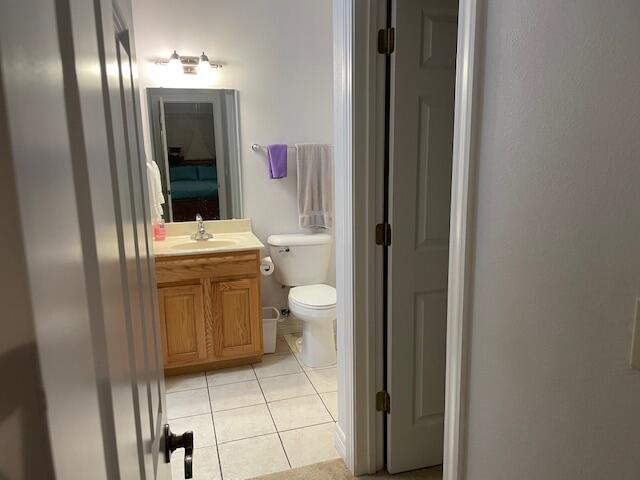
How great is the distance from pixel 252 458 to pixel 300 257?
1.50 meters

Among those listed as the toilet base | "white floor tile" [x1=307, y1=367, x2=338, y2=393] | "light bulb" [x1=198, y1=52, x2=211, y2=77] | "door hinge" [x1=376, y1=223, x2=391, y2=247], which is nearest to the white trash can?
the toilet base

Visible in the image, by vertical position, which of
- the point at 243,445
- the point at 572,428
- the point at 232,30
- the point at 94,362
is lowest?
the point at 243,445

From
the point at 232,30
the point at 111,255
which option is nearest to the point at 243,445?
the point at 111,255

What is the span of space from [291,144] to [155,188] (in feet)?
3.43

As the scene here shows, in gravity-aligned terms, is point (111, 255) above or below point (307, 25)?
below

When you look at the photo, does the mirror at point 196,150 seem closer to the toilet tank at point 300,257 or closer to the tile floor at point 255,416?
the toilet tank at point 300,257

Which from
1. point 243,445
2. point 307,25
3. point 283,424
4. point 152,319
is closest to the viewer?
point 152,319

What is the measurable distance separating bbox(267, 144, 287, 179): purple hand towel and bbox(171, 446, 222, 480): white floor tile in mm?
1894

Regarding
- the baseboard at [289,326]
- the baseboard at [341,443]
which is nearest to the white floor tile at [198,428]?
the baseboard at [341,443]

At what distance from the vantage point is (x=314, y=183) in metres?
3.38

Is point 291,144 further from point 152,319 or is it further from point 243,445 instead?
point 152,319

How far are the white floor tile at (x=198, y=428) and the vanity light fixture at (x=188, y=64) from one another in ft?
7.37

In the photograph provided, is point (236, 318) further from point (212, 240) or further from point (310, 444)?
point (310, 444)

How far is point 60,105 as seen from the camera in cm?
33
